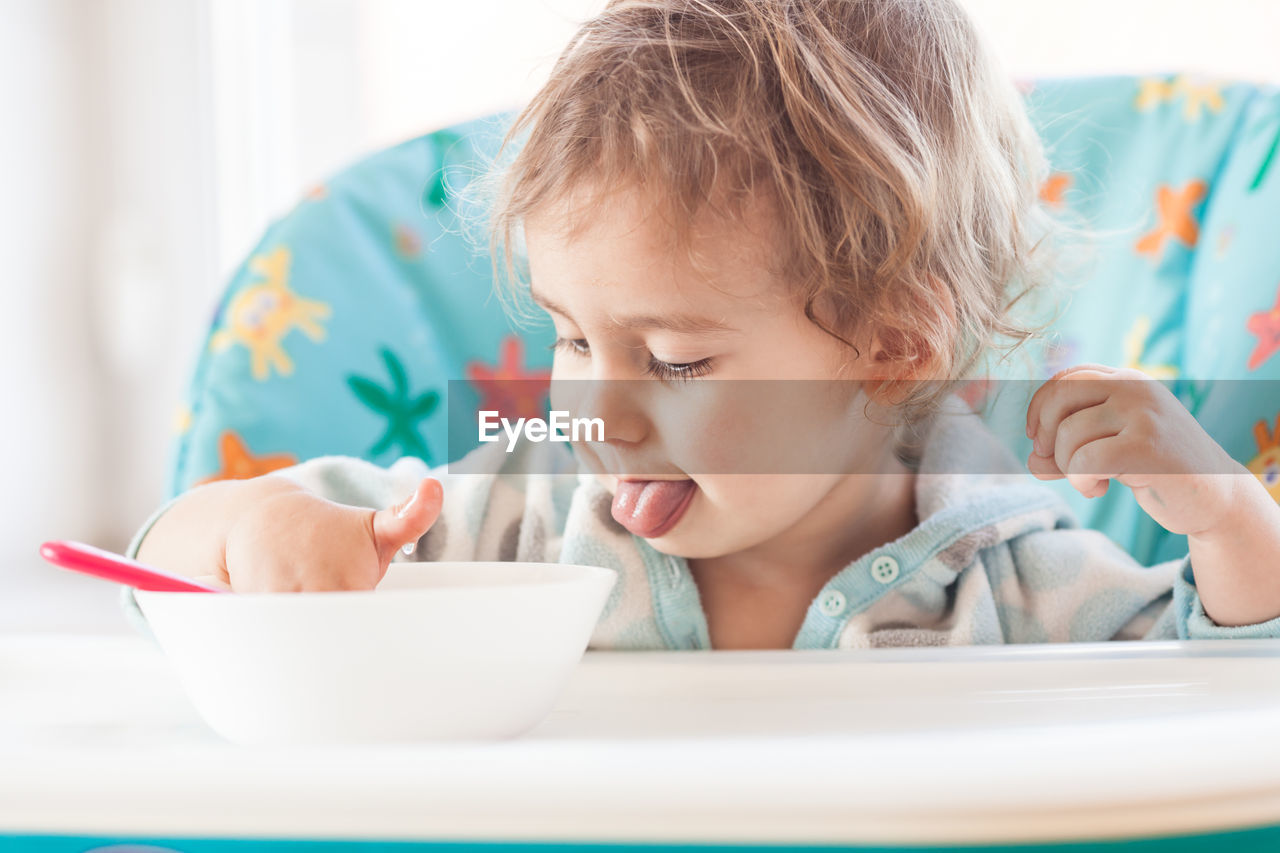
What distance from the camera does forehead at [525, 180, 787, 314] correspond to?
44 centimetres

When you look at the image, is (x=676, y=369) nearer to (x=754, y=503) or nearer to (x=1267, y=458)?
(x=754, y=503)

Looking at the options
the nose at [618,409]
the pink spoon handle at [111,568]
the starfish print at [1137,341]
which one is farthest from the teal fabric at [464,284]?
the pink spoon handle at [111,568]

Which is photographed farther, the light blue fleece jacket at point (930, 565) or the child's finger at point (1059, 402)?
the light blue fleece jacket at point (930, 565)

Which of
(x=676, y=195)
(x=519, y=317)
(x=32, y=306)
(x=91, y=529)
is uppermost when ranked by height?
(x=676, y=195)

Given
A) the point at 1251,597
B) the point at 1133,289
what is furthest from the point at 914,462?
the point at 1133,289

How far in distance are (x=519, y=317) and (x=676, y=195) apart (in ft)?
0.79

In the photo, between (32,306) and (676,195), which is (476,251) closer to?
(676,195)

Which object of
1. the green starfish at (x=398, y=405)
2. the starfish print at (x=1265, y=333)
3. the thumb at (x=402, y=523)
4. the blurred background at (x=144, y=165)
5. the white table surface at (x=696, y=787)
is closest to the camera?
the white table surface at (x=696, y=787)

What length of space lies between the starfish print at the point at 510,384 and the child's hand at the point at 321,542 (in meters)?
0.31

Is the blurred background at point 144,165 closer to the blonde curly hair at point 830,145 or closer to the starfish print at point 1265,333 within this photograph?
the blonde curly hair at point 830,145

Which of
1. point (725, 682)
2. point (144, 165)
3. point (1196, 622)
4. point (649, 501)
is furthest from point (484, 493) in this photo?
point (144, 165)

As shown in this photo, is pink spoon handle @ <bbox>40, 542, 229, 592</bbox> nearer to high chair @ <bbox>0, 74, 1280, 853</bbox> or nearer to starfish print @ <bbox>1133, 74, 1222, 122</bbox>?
high chair @ <bbox>0, 74, 1280, 853</bbox>

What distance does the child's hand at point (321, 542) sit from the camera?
383 mm

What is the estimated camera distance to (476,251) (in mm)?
661
